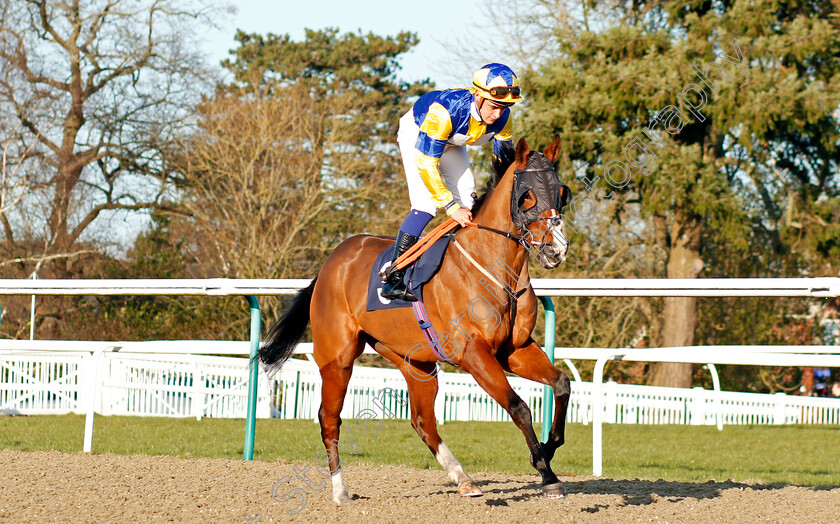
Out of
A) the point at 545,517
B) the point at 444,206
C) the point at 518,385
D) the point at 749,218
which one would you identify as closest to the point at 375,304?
the point at 444,206

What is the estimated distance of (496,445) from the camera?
786 centimetres

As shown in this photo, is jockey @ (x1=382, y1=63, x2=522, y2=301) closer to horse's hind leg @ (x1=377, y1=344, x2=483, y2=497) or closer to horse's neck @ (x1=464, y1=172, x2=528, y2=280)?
horse's neck @ (x1=464, y1=172, x2=528, y2=280)

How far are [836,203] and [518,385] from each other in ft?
22.5

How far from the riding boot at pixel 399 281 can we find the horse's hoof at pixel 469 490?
2.83ft

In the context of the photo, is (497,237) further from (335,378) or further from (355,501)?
(355,501)

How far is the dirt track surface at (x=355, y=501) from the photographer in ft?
11.7

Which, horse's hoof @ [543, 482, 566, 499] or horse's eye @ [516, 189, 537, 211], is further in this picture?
horse's eye @ [516, 189, 537, 211]

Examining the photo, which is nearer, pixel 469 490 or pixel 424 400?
pixel 469 490

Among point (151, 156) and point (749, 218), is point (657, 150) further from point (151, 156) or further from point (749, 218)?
point (151, 156)

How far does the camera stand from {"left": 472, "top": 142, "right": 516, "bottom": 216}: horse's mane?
4059mm

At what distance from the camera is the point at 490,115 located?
4070mm

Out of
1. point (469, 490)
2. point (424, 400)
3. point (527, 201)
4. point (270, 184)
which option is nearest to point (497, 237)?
point (527, 201)

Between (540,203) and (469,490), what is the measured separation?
1.35 meters

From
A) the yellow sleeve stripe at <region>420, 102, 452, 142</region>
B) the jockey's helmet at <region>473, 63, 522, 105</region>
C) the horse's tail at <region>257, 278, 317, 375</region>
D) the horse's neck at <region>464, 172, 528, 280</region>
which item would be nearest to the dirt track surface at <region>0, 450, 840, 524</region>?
the horse's tail at <region>257, 278, 317, 375</region>
